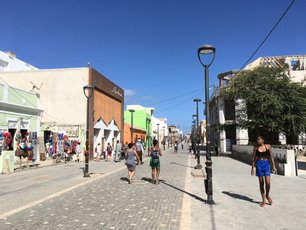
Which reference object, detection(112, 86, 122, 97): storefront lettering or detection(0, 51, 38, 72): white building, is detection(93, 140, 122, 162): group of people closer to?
detection(112, 86, 122, 97): storefront lettering

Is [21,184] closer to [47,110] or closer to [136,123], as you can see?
[47,110]

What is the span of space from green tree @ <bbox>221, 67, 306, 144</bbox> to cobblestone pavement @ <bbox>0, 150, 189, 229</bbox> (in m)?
20.7

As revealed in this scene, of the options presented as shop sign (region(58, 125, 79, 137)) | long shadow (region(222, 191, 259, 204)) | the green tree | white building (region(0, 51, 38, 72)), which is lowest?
long shadow (region(222, 191, 259, 204))

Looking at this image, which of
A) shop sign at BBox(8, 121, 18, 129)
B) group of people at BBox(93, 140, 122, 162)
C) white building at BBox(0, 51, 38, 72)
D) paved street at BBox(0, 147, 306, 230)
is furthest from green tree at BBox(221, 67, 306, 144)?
white building at BBox(0, 51, 38, 72)

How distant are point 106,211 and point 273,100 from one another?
24184 millimetres

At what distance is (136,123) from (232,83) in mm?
39604

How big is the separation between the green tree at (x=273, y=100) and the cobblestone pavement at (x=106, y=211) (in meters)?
20.7

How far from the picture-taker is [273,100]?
28.9 m

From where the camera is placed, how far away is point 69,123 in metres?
30.8

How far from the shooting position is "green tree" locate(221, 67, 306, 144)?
1156 inches

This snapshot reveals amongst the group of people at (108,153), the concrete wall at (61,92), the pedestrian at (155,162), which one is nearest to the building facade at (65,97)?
the concrete wall at (61,92)

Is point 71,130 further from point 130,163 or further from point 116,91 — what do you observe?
point 130,163

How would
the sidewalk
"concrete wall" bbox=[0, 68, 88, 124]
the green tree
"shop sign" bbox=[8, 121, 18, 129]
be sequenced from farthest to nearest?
1. "concrete wall" bbox=[0, 68, 88, 124]
2. the green tree
3. "shop sign" bbox=[8, 121, 18, 129]
4. the sidewalk

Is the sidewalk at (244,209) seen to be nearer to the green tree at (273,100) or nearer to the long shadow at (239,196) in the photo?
the long shadow at (239,196)
